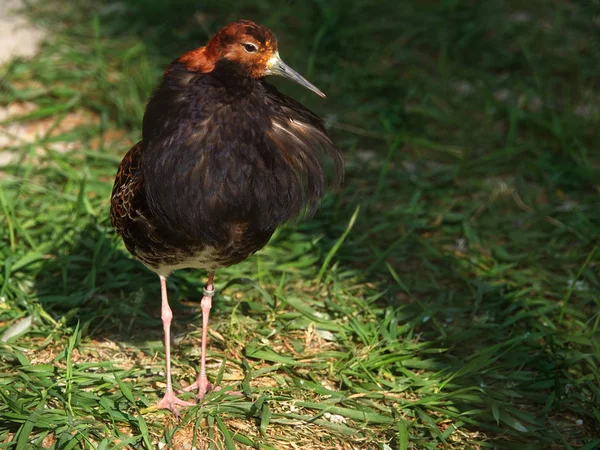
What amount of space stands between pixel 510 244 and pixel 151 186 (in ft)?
10.5

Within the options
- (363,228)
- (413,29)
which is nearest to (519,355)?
(363,228)

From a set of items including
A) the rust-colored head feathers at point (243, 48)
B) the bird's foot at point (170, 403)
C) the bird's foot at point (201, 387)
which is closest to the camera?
the rust-colored head feathers at point (243, 48)

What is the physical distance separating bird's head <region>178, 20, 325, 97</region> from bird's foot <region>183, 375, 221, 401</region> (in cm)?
185

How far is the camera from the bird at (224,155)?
4.26 meters

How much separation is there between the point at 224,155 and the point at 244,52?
0.54 m

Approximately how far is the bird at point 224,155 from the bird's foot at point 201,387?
32.4 inches

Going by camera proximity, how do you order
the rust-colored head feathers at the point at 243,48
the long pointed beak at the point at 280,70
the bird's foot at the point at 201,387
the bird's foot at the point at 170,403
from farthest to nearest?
the bird's foot at the point at 201,387
the bird's foot at the point at 170,403
the long pointed beak at the point at 280,70
the rust-colored head feathers at the point at 243,48

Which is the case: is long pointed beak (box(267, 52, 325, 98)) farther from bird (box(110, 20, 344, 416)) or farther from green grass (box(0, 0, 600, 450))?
green grass (box(0, 0, 600, 450))

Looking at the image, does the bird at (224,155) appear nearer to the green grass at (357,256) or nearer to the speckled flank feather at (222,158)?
the speckled flank feather at (222,158)


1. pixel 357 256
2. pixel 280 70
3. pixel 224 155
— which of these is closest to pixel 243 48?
pixel 280 70

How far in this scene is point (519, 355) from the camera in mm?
5359

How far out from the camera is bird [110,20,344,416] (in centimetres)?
426

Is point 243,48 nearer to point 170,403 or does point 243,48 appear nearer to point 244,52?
point 244,52

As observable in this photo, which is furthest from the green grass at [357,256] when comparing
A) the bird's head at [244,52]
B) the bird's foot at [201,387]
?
the bird's head at [244,52]
